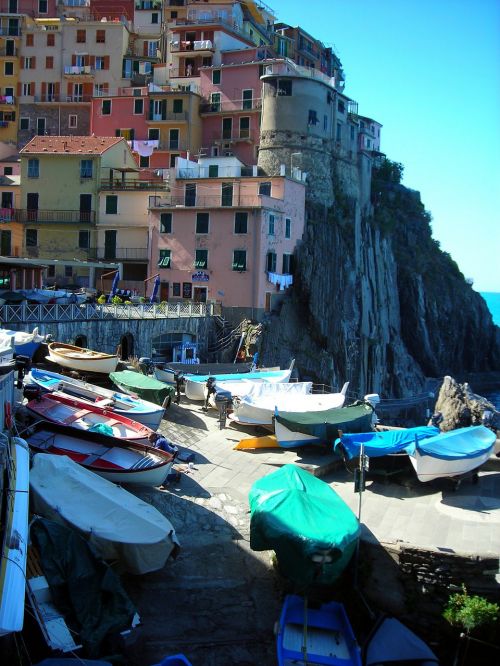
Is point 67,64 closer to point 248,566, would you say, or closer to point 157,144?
point 157,144

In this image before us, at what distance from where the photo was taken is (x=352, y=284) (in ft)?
174

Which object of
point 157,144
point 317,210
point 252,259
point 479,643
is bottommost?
point 479,643

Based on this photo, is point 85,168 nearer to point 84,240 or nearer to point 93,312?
point 84,240

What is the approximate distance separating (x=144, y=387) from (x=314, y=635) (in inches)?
484

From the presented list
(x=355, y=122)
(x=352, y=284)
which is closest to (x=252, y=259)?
(x=352, y=284)

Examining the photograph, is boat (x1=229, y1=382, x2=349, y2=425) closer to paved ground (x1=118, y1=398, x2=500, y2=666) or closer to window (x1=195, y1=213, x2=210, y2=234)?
paved ground (x1=118, y1=398, x2=500, y2=666)

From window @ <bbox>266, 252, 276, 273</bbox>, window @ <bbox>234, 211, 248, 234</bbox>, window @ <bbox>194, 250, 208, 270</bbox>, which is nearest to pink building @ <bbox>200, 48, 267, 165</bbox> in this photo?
window @ <bbox>234, 211, 248, 234</bbox>

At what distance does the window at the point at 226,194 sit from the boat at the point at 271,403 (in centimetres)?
2006

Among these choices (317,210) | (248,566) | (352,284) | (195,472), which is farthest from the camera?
(352,284)

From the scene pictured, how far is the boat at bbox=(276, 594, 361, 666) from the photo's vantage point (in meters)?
11.3

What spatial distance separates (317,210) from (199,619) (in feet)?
132

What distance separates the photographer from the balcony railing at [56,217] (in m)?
47.5

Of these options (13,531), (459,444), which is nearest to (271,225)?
(459,444)

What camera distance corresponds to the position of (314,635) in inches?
A: 467
